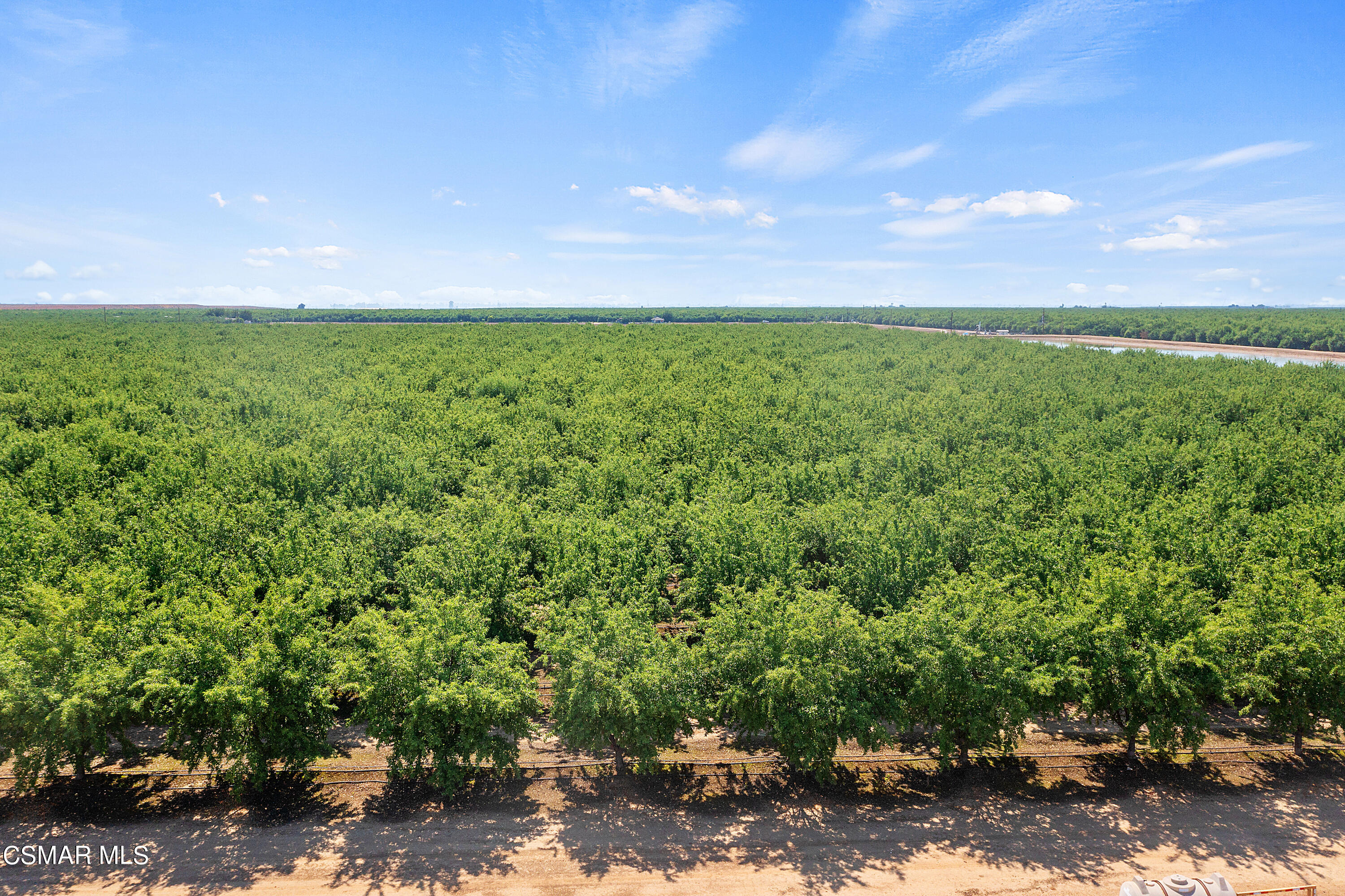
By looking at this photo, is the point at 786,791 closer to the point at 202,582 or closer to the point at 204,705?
the point at 204,705

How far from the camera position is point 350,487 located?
31.2 metres

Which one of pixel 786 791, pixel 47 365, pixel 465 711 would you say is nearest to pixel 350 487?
pixel 465 711

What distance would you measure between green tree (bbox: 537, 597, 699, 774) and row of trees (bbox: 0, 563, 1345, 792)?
0.07 meters

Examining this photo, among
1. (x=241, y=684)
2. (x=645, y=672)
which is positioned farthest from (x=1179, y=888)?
(x=241, y=684)

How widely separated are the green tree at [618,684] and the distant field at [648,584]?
113 millimetres

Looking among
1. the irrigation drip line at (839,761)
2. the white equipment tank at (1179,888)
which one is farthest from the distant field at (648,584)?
the white equipment tank at (1179,888)

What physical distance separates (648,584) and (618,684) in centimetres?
528

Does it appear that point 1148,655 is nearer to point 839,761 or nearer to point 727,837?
point 839,761

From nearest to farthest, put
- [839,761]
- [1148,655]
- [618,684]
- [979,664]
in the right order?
[618,684] → [1148,655] → [979,664] → [839,761]

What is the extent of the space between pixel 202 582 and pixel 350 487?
9.86 meters

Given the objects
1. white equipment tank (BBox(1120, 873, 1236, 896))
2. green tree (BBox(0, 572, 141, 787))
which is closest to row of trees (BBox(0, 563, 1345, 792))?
green tree (BBox(0, 572, 141, 787))

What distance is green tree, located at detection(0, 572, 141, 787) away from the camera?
16.4 meters

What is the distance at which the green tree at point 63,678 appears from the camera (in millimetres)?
16359

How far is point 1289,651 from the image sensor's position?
18.2 metres
